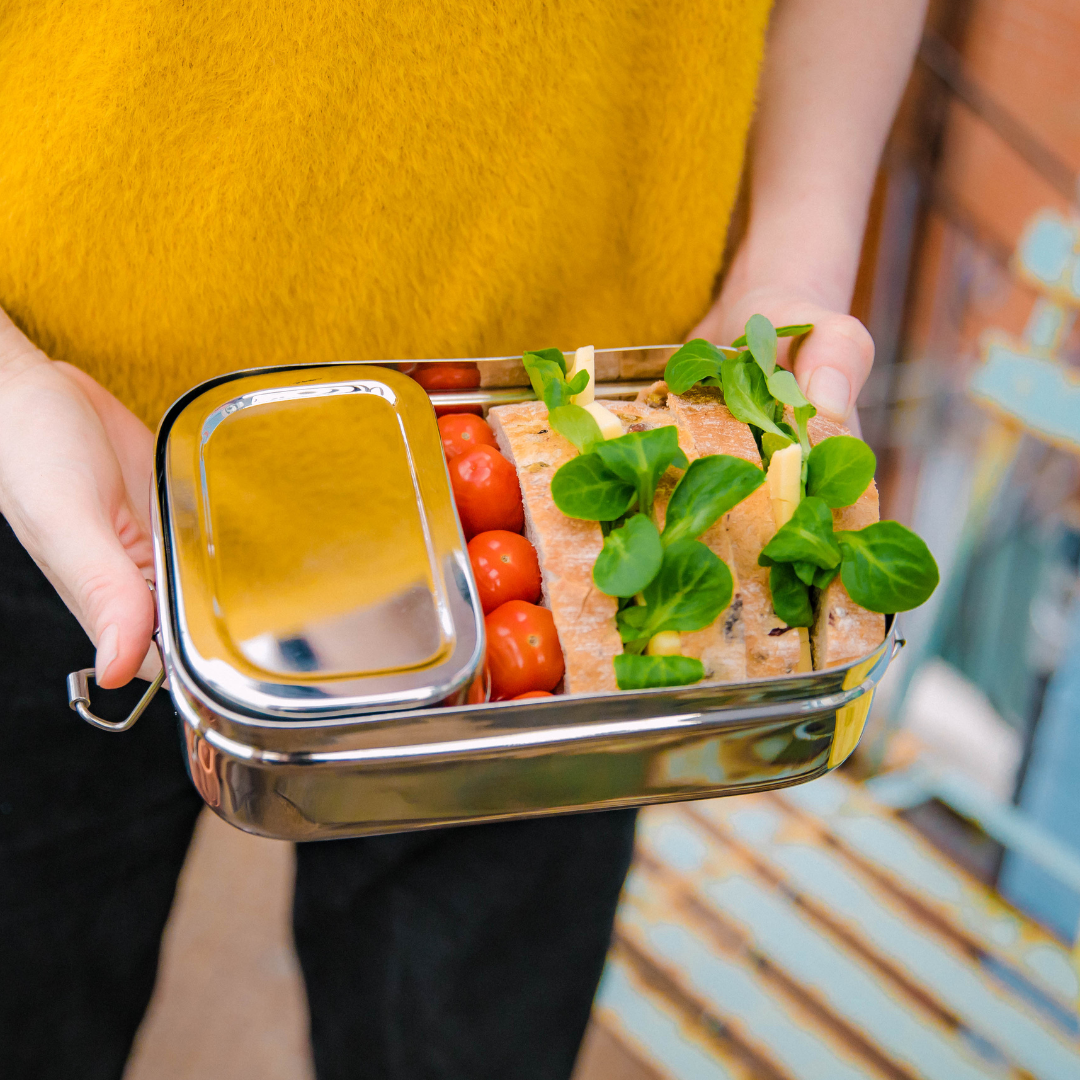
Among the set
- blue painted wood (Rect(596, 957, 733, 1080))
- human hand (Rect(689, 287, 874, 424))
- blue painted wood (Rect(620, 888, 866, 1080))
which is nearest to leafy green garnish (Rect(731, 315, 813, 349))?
human hand (Rect(689, 287, 874, 424))

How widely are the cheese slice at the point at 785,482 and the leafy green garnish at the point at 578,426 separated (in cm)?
12

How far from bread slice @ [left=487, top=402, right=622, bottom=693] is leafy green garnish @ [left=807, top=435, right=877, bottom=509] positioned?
0.16 m

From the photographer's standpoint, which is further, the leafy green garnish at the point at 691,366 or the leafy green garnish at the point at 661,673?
the leafy green garnish at the point at 691,366

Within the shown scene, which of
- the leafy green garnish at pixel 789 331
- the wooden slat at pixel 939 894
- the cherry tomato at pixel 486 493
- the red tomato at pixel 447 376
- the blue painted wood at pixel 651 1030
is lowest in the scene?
the blue painted wood at pixel 651 1030

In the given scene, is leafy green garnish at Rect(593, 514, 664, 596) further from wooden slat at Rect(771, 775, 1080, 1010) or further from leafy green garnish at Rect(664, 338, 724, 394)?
wooden slat at Rect(771, 775, 1080, 1010)

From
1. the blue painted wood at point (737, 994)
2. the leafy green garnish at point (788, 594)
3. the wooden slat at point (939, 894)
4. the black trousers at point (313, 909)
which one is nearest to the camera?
the leafy green garnish at point (788, 594)

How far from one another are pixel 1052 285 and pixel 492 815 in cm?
109

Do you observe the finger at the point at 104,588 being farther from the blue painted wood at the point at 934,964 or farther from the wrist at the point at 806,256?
the blue painted wood at the point at 934,964

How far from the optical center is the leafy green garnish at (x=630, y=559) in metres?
0.54

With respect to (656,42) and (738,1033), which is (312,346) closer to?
(656,42)

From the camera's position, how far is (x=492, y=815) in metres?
0.54

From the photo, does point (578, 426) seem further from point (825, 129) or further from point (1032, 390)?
point (1032, 390)

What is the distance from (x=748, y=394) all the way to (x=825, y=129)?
0.35m

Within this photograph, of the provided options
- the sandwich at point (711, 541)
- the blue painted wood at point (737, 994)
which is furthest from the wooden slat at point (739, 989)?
the sandwich at point (711, 541)
